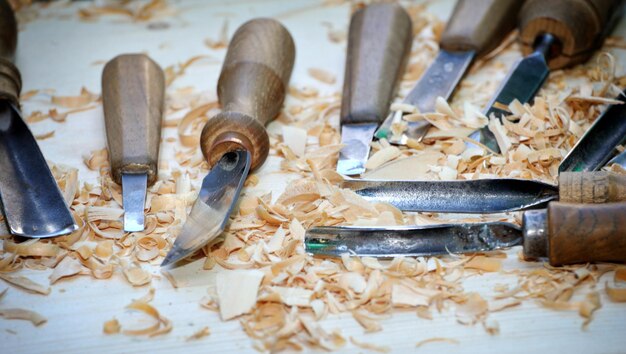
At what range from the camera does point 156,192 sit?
936 mm

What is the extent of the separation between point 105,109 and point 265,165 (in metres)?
0.24

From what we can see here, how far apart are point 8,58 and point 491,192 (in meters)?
0.79

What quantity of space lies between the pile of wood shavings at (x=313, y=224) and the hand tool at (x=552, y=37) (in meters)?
0.03

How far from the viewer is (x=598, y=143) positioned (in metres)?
0.93

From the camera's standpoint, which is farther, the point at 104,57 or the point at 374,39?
the point at 104,57

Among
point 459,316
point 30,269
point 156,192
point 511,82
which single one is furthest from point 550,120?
point 30,269

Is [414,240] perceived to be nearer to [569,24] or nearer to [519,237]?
[519,237]

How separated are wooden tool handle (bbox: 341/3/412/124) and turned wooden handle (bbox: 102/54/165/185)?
10.8 inches

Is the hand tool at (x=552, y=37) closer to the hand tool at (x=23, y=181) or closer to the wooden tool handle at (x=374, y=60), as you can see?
the wooden tool handle at (x=374, y=60)

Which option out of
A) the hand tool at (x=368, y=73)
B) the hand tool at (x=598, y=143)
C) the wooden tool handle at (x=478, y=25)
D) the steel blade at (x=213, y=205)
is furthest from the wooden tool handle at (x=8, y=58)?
the hand tool at (x=598, y=143)

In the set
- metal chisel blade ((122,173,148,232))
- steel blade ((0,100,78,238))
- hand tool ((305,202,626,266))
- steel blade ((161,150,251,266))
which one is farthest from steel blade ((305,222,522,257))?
steel blade ((0,100,78,238))

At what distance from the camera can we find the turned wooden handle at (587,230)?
73 centimetres

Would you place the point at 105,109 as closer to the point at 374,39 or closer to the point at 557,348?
the point at 374,39

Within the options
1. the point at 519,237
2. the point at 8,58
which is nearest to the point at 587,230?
the point at 519,237
